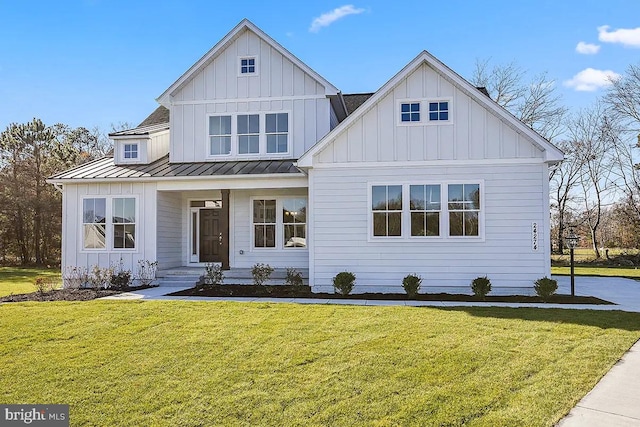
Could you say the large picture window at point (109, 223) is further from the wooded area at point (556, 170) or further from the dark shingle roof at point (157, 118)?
the wooded area at point (556, 170)

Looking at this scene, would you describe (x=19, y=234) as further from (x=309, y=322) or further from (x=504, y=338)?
(x=504, y=338)

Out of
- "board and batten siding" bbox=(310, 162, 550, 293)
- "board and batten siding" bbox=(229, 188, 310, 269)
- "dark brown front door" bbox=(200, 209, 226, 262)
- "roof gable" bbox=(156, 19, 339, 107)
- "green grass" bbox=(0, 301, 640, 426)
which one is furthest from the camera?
"dark brown front door" bbox=(200, 209, 226, 262)

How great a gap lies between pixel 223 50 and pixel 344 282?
920 cm

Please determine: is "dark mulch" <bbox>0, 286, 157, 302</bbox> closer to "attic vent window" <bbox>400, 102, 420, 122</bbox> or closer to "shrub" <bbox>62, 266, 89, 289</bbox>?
"shrub" <bbox>62, 266, 89, 289</bbox>

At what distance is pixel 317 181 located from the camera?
40.9 ft

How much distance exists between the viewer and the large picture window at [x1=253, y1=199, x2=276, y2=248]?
49.8ft

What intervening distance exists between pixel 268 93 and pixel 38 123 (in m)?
21.5

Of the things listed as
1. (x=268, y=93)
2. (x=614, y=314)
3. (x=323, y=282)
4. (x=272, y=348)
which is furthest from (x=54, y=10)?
(x=614, y=314)

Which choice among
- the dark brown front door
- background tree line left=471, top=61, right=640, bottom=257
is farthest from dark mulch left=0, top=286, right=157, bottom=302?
background tree line left=471, top=61, right=640, bottom=257

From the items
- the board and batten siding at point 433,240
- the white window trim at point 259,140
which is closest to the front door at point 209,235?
the white window trim at point 259,140

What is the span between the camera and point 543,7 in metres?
13.8

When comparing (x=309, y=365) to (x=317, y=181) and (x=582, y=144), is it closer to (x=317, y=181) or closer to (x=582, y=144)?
(x=317, y=181)

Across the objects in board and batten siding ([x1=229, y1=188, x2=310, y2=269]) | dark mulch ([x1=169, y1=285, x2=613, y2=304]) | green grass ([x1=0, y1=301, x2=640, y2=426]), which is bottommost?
dark mulch ([x1=169, y1=285, x2=613, y2=304])

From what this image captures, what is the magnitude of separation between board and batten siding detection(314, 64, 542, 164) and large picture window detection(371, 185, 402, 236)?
83 centimetres
